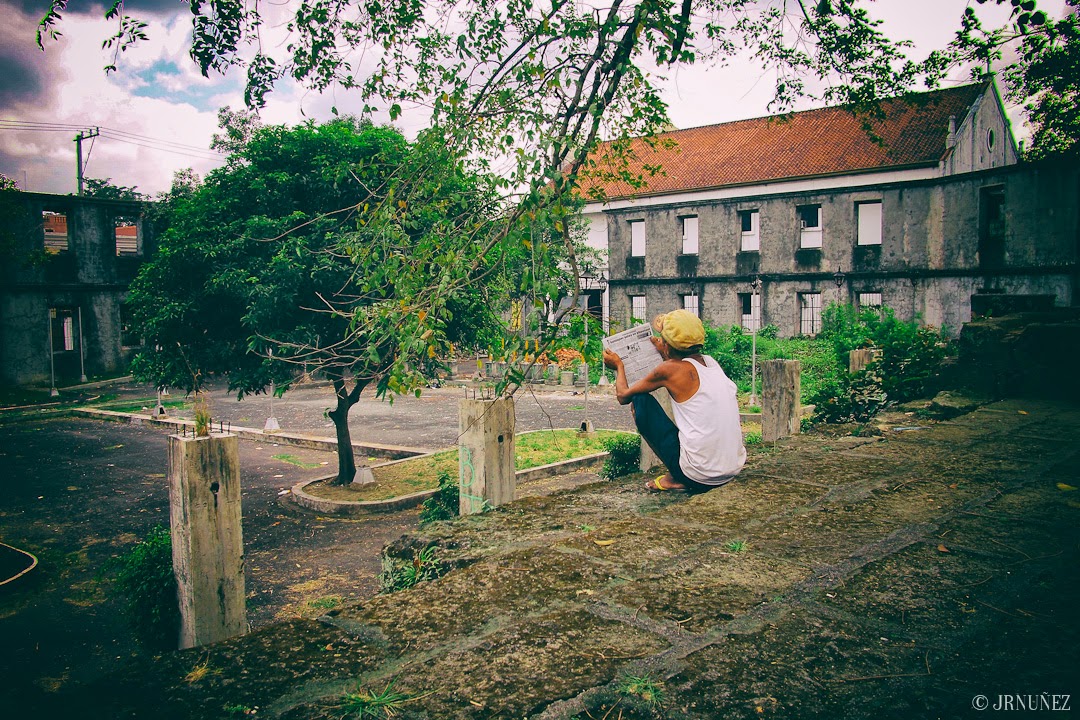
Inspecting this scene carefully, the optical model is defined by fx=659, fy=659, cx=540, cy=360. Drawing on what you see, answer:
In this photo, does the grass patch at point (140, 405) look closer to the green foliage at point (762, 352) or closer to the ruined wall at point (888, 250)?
the green foliage at point (762, 352)

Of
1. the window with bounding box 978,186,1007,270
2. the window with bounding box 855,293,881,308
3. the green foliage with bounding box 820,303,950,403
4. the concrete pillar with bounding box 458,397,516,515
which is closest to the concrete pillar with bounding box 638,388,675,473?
the concrete pillar with bounding box 458,397,516,515

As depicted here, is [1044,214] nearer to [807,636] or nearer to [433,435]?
[433,435]

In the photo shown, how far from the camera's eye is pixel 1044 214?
59.8ft

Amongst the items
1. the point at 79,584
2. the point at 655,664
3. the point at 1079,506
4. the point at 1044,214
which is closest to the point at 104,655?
the point at 79,584

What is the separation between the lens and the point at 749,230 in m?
24.5

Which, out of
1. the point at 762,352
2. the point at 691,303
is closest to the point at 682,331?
the point at 762,352

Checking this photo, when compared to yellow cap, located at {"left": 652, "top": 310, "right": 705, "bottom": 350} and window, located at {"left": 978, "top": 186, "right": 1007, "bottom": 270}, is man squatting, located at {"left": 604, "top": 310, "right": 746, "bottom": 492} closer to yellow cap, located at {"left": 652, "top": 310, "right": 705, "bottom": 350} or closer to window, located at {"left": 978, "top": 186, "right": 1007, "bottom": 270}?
yellow cap, located at {"left": 652, "top": 310, "right": 705, "bottom": 350}

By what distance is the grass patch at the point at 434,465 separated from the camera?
383 inches

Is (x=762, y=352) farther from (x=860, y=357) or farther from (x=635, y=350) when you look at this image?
(x=635, y=350)

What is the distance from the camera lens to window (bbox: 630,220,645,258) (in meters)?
27.0

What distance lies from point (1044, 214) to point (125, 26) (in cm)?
2187

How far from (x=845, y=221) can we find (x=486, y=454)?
21323 millimetres

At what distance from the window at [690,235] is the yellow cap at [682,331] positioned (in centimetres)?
2208

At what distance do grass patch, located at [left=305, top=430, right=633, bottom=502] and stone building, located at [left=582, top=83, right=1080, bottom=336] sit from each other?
8.22m
